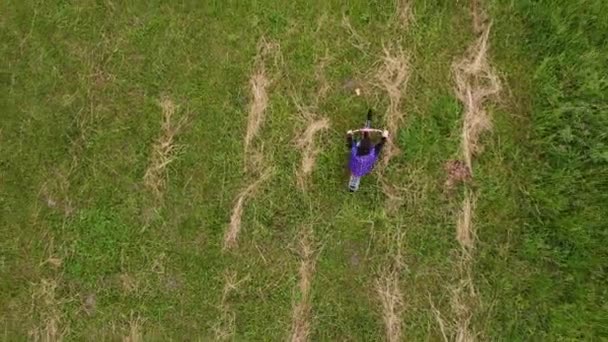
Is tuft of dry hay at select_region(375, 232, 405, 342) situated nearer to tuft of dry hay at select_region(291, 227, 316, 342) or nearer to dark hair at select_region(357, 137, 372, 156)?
tuft of dry hay at select_region(291, 227, 316, 342)

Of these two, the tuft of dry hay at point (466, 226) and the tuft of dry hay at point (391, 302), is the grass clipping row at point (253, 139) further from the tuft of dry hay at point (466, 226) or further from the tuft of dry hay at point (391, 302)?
the tuft of dry hay at point (466, 226)

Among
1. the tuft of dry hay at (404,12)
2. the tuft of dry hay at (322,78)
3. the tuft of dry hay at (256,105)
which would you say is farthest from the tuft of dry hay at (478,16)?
the tuft of dry hay at (256,105)

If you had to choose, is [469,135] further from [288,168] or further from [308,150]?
[288,168]

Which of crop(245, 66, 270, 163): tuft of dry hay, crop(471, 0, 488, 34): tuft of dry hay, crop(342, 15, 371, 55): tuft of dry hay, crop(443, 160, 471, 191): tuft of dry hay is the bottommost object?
crop(443, 160, 471, 191): tuft of dry hay

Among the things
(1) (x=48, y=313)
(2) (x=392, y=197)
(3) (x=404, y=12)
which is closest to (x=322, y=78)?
(3) (x=404, y=12)

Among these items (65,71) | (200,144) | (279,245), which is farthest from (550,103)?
(65,71)

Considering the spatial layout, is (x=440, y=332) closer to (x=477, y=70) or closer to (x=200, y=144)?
(x=477, y=70)

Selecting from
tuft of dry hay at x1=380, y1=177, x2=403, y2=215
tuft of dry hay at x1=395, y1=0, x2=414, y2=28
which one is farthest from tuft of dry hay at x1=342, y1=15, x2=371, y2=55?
tuft of dry hay at x1=380, y1=177, x2=403, y2=215
